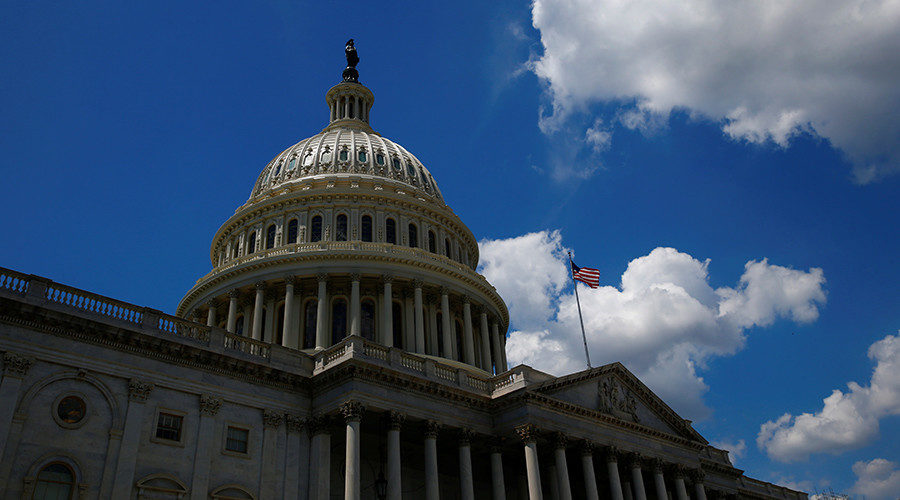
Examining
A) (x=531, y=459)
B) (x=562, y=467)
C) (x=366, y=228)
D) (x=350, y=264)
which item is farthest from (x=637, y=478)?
(x=366, y=228)

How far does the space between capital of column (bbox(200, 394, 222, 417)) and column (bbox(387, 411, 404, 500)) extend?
7493 mm

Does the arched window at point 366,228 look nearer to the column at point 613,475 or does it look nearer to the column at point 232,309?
Answer: the column at point 232,309

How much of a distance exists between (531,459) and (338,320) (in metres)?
20.8

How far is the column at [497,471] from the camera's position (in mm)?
34656

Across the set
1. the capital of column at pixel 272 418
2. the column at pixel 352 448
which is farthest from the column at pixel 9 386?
the column at pixel 352 448

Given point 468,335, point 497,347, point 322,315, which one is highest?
point 497,347

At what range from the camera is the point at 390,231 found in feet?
187

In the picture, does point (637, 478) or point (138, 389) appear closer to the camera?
point (138, 389)

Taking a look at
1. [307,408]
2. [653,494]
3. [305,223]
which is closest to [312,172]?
[305,223]

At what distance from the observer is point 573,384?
38719mm

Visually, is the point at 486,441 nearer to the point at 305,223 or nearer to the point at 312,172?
the point at 305,223

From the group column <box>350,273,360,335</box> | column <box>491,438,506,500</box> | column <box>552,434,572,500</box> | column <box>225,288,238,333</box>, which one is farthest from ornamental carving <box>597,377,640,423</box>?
column <box>225,288,238,333</box>

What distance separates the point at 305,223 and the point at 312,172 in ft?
22.3

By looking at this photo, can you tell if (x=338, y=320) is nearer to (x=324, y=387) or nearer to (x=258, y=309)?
(x=258, y=309)
